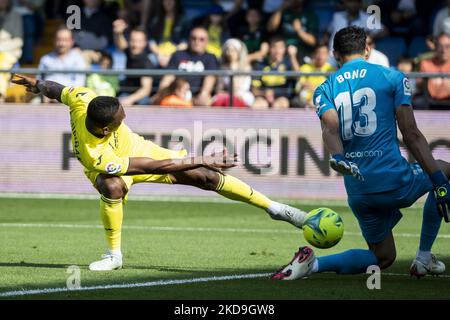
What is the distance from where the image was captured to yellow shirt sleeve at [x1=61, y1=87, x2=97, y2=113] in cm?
974

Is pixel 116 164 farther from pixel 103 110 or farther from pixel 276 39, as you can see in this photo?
pixel 276 39

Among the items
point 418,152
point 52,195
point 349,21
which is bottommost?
point 52,195

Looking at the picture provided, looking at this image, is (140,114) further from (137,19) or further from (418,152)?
(418,152)

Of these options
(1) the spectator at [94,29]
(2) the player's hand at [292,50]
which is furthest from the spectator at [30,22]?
(2) the player's hand at [292,50]

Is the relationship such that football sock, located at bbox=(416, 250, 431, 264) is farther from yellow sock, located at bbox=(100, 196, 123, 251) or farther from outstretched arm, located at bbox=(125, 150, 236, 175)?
yellow sock, located at bbox=(100, 196, 123, 251)

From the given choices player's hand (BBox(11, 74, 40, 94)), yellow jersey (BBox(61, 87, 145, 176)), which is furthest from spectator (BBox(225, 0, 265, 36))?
yellow jersey (BBox(61, 87, 145, 176))

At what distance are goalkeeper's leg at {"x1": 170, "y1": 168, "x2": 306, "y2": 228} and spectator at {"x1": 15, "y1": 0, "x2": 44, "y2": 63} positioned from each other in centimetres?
1235

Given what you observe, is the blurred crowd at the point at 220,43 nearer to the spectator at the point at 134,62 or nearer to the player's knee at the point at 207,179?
the spectator at the point at 134,62

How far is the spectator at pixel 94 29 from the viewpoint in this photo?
66.7 ft

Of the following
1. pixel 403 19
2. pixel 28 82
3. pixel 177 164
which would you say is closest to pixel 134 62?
pixel 403 19

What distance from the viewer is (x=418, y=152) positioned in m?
8.16

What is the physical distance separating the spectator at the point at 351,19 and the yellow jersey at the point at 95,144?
9125 millimetres

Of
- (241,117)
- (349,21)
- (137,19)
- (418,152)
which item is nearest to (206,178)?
(418,152)

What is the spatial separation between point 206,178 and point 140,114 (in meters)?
6.89
